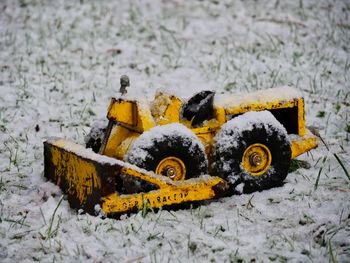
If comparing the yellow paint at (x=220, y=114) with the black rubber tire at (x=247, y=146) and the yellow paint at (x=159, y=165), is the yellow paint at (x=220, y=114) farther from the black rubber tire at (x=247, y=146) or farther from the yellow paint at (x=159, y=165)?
the black rubber tire at (x=247, y=146)

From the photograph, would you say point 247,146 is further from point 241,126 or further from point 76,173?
point 76,173

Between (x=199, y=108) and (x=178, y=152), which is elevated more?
(x=199, y=108)

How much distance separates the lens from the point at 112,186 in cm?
388

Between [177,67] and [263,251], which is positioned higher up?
[177,67]

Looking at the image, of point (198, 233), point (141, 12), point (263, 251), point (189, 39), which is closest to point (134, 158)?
point (198, 233)

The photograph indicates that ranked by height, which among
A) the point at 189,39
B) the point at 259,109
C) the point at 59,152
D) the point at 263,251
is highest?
the point at 189,39

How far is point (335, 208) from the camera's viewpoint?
4102mm

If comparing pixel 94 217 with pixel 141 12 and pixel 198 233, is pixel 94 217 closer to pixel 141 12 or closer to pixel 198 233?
pixel 198 233

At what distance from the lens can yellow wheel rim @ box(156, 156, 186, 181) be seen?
4.21 metres

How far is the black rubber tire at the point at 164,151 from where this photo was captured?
4.06 metres

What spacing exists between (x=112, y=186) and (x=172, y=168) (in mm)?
591

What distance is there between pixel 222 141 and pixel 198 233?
0.93 metres

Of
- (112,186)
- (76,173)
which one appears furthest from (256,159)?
(76,173)

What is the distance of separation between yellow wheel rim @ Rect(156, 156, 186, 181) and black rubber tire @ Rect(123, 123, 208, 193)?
32 mm
